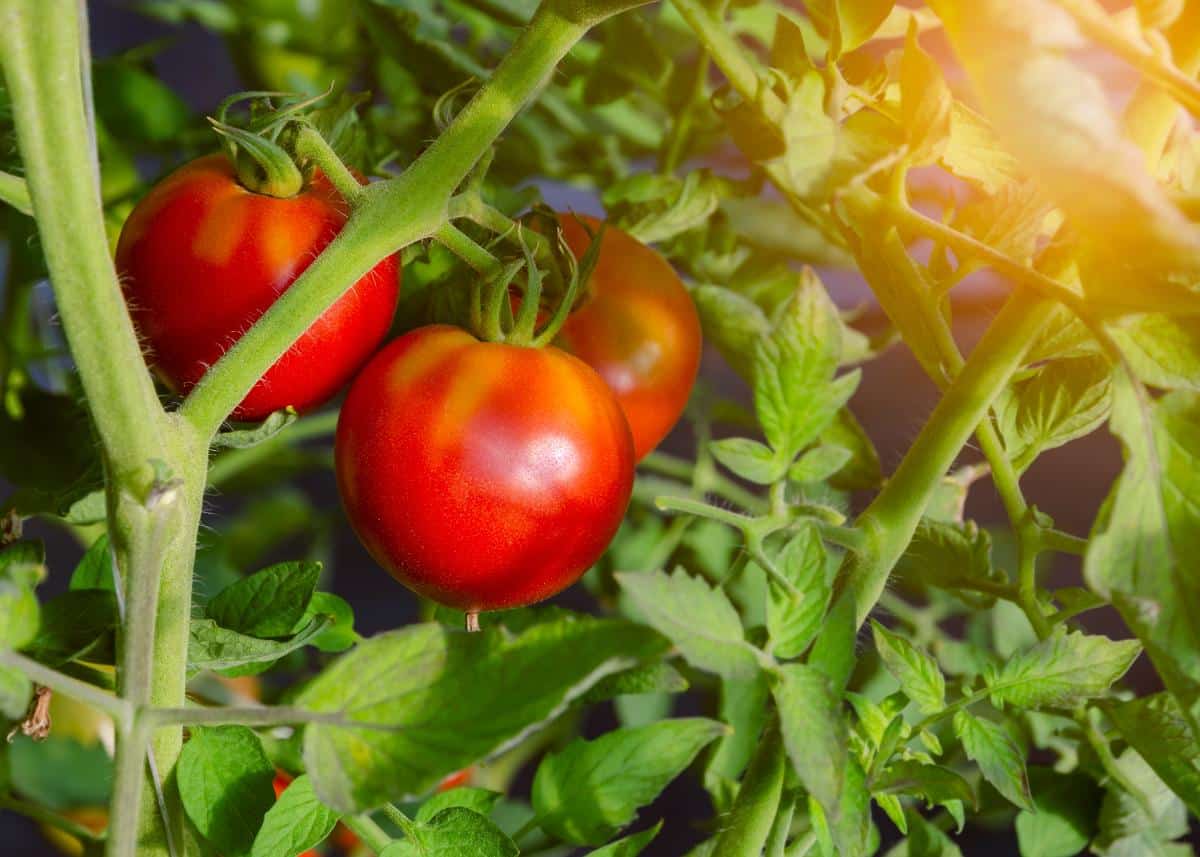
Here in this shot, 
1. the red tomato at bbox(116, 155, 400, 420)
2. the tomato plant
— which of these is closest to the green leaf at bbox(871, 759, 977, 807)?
the tomato plant

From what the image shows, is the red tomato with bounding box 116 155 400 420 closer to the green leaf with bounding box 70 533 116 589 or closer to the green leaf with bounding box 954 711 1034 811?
the green leaf with bounding box 70 533 116 589

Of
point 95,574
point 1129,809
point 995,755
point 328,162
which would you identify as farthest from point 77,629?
point 1129,809

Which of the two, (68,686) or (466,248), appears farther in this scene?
(466,248)

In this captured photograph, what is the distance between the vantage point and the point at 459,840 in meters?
0.31

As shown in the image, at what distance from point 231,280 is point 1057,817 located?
0.34 metres

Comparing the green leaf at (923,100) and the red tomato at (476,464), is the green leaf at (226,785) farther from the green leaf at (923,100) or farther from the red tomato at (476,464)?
the green leaf at (923,100)

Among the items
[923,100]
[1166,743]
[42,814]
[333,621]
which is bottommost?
[42,814]

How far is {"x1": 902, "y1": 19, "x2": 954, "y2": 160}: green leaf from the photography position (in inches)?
10.7

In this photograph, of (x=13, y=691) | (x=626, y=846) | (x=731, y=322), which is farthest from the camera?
(x=731, y=322)

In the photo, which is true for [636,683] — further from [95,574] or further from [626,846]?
[95,574]

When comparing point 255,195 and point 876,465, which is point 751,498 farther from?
point 255,195

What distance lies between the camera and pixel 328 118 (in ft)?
1.33

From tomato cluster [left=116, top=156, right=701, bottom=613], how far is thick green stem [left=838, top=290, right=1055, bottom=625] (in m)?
0.08

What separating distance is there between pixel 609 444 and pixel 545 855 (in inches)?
7.3
